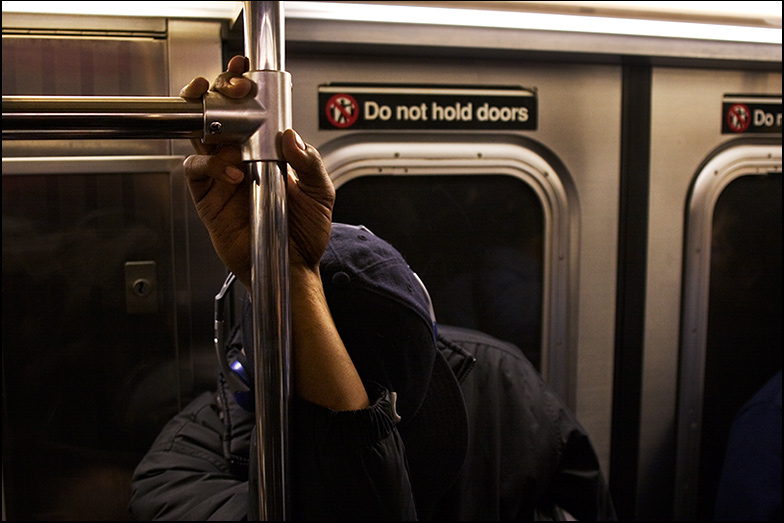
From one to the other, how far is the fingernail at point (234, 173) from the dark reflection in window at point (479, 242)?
125 centimetres

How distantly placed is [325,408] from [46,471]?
3.95 feet

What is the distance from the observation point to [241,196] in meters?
0.77

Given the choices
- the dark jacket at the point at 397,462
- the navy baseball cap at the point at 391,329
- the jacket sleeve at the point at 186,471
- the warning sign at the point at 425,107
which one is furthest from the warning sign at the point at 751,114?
the jacket sleeve at the point at 186,471

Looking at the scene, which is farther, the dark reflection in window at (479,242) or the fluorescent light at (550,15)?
the dark reflection in window at (479,242)

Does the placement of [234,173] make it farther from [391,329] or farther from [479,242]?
[479,242]

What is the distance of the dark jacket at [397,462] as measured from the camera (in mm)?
877

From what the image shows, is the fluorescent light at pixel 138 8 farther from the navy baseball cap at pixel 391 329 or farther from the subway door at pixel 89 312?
the navy baseball cap at pixel 391 329

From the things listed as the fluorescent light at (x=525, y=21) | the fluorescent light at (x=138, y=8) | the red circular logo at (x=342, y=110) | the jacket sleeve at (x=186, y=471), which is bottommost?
the jacket sleeve at (x=186, y=471)

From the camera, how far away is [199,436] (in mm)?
1654

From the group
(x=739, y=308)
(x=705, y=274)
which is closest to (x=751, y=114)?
(x=705, y=274)

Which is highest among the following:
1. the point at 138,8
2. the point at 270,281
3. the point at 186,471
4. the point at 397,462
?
the point at 138,8

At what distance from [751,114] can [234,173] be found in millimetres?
2393

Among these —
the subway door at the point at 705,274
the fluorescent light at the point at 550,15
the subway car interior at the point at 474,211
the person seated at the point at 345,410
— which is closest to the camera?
the person seated at the point at 345,410

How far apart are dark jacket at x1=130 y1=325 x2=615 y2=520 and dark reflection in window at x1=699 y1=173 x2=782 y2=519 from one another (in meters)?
0.94
